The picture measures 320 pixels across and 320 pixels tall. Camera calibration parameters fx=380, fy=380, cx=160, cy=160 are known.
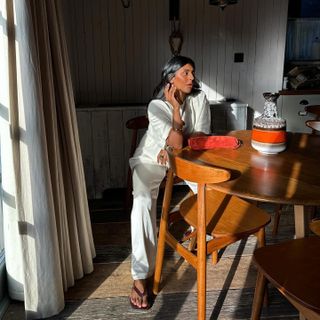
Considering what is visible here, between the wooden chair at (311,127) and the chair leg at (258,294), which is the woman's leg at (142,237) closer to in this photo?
the chair leg at (258,294)

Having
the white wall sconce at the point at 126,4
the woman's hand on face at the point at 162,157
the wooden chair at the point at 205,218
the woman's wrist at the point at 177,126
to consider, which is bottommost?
the wooden chair at the point at 205,218

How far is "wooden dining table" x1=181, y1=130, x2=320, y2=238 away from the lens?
4.48 ft

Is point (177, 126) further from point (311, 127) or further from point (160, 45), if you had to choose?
point (160, 45)

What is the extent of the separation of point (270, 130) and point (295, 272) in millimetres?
714

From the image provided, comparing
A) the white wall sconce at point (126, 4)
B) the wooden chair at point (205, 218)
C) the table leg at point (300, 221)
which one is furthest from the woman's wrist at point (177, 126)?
the white wall sconce at point (126, 4)

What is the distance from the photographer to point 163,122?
2197 millimetres

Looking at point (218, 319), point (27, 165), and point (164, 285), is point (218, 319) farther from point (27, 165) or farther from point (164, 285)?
point (27, 165)

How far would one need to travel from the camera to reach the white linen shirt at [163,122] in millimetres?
2215

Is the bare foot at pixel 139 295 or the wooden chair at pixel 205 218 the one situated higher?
the wooden chair at pixel 205 218

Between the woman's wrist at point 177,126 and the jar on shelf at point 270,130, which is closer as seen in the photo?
the jar on shelf at point 270,130

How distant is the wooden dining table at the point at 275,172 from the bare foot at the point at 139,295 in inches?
28.5

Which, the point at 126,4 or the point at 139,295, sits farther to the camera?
the point at 126,4

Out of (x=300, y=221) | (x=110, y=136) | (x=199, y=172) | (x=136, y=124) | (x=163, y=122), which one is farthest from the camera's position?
(x=110, y=136)

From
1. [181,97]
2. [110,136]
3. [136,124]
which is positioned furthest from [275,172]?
[110,136]
